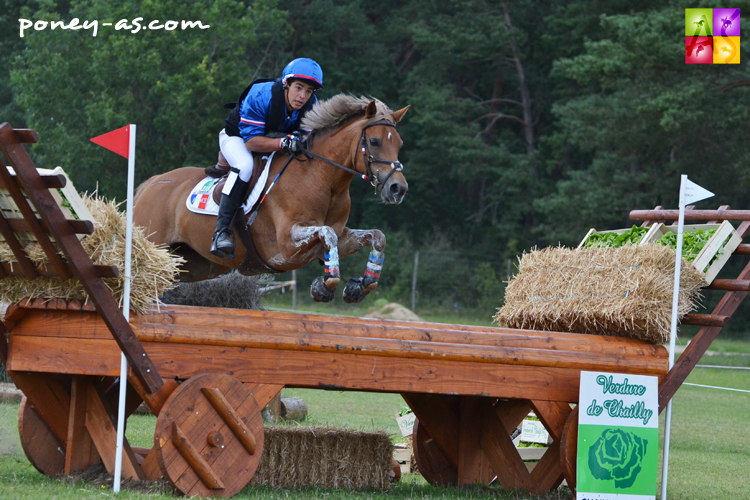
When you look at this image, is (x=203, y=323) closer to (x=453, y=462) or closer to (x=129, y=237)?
(x=129, y=237)

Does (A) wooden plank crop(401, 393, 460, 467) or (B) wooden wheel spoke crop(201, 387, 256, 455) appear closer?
(B) wooden wheel spoke crop(201, 387, 256, 455)

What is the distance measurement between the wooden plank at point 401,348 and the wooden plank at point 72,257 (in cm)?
12

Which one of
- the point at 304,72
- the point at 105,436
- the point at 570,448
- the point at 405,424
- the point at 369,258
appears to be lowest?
the point at 405,424

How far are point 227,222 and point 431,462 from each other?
2022 millimetres

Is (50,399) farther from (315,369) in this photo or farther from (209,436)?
(315,369)

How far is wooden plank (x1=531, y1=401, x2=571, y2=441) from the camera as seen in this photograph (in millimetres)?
4414

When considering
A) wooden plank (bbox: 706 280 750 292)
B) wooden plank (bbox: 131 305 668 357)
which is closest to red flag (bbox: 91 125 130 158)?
wooden plank (bbox: 131 305 668 357)

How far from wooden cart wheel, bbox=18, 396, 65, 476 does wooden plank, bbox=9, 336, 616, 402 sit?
0.56 m

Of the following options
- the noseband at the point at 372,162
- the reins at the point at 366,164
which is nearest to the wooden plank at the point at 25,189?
the reins at the point at 366,164

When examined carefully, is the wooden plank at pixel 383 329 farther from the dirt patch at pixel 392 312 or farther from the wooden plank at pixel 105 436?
the dirt patch at pixel 392 312

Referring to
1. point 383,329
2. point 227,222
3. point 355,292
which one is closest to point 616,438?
point 383,329

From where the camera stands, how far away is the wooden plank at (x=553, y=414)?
4.41m

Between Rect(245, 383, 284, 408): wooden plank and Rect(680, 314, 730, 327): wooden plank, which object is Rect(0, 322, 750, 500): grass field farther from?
Rect(680, 314, 730, 327): wooden plank

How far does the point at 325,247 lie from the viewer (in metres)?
4.91
